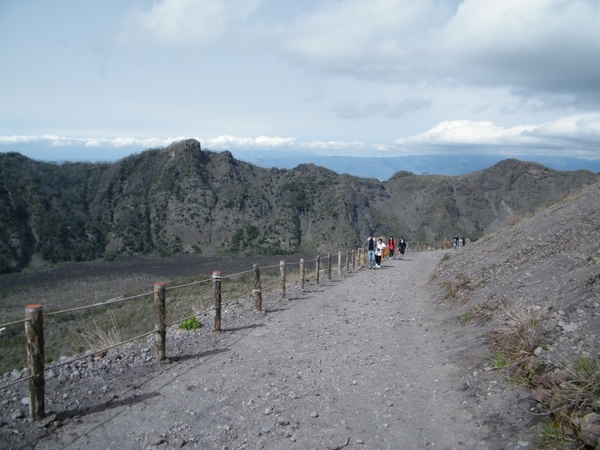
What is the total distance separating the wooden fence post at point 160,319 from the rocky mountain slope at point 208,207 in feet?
173

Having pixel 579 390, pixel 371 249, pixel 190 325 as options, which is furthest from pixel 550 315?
pixel 371 249

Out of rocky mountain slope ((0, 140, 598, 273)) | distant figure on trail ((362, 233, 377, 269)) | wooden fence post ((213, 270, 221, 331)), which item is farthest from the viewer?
rocky mountain slope ((0, 140, 598, 273))


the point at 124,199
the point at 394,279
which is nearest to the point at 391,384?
the point at 394,279

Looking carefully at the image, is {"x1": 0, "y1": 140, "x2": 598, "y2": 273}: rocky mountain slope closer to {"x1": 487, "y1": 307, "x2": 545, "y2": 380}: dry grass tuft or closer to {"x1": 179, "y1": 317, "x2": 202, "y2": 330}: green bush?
{"x1": 179, "y1": 317, "x2": 202, "y2": 330}: green bush

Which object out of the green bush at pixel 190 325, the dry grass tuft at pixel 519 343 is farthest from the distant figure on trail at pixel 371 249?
the dry grass tuft at pixel 519 343

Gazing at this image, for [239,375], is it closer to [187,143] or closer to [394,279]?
[394,279]

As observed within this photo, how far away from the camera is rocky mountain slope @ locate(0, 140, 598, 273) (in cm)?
6366

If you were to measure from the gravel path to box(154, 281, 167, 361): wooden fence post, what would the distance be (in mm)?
274

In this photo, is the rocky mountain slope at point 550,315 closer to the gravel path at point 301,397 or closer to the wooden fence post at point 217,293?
the gravel path at point 301,397

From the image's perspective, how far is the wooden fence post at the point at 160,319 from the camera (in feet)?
24.5

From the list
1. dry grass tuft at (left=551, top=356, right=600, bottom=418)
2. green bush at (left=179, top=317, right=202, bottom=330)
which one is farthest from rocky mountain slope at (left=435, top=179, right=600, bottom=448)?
green bush at (left=179, top=317, right=202, bottom=330)

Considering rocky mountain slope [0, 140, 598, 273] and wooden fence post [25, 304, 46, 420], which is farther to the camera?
rocky mountain slope [0, 140, 598, 273]

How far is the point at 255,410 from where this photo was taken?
5934 mm

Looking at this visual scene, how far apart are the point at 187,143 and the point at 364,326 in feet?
258
